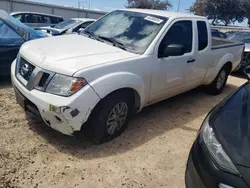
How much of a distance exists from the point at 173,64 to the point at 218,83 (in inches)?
98.6

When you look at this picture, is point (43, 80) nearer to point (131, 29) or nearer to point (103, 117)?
point (103, 117)

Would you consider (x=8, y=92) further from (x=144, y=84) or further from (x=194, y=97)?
(x=194, y=97)

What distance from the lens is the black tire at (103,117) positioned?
318 cm

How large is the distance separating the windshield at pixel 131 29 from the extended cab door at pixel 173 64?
0.22m

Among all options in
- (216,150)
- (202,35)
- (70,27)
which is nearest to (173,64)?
(202,35)

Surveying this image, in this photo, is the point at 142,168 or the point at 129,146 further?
the point at 129,146

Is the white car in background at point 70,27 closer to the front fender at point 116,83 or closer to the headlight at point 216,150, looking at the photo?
the front fender at point 116,83

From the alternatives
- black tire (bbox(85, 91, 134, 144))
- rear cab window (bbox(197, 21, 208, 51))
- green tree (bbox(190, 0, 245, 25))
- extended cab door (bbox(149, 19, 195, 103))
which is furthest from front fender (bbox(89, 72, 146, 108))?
green tree (bbox(190, 0, 245, 25))

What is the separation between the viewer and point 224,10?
39.5 meters

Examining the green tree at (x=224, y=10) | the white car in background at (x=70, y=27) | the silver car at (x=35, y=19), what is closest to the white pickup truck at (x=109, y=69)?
the white car in background at (x=70, y=27)

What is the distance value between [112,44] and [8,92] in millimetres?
2387

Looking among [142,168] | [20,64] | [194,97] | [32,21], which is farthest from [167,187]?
[32,21]

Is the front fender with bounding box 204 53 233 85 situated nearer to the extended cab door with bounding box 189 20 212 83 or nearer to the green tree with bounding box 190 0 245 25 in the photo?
the extended cab door with bounding box 189 20 212 83

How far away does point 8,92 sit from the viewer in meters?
4.89
